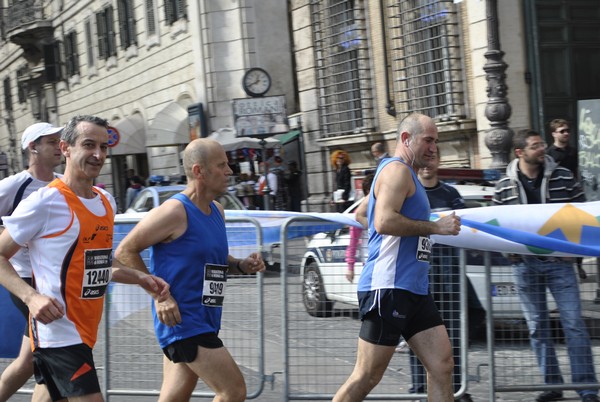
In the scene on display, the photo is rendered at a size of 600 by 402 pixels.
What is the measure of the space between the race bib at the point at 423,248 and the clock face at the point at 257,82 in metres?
18.1

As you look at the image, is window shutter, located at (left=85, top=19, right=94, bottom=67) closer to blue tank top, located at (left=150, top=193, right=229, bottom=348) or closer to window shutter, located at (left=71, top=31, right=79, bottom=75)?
window shutter, located at (left=71, top=31, right=79, bottom=75)

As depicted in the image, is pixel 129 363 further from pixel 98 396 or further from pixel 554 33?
pixel 554 33

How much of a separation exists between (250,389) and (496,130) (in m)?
8.80

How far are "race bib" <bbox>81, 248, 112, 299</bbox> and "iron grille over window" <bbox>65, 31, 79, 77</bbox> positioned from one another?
128 feet

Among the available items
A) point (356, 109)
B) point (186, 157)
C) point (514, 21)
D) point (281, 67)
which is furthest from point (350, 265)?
point (281, 67)

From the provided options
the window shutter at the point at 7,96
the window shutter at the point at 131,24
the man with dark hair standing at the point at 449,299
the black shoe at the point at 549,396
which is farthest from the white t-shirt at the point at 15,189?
the window shutter at the point at 7,96

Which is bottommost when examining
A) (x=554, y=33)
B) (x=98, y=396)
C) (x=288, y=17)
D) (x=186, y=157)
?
(x=98, y=396)

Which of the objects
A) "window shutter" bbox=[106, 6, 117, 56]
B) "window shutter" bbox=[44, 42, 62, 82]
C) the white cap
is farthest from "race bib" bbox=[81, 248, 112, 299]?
"window shutter" bbox=[44, 42, 62, 82]

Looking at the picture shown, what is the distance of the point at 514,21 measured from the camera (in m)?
17.2

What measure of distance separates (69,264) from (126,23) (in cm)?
3282

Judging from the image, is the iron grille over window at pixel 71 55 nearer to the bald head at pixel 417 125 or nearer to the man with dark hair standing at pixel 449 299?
the man with dark hair standing at pixel 449 299

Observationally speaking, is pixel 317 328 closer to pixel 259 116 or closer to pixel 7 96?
pixel 259 116

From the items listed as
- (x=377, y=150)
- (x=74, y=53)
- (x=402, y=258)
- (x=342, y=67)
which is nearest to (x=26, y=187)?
(x=402, y=258)

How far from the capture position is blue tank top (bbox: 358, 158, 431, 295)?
5.49 meters
